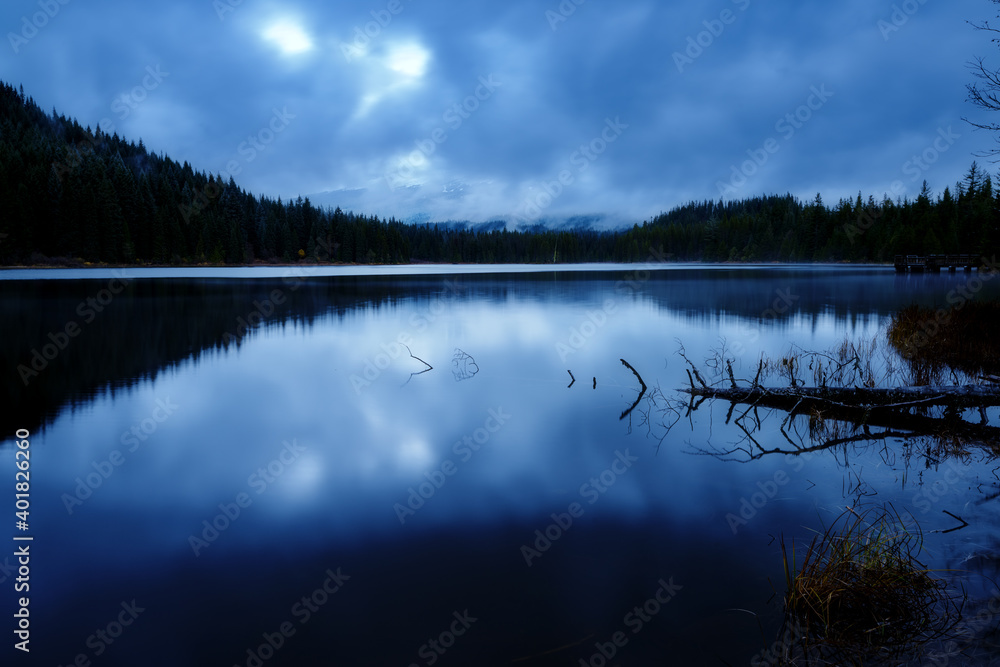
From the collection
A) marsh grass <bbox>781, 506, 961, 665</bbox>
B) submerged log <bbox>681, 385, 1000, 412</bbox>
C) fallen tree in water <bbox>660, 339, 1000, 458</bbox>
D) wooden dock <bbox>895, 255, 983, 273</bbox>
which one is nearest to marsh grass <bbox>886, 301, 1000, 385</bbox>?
fallen tree in water <bbox>660, 339, 1000, 458</bbox>

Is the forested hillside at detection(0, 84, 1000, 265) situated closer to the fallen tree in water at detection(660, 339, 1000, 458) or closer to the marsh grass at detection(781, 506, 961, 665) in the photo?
the fallen tree in water at detection(660, 339, 1000, 458)

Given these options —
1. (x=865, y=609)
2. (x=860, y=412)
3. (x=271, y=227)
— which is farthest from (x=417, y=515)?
(x=271, y=227)

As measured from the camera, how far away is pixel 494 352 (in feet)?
65.1

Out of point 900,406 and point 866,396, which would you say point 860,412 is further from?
point 900,406

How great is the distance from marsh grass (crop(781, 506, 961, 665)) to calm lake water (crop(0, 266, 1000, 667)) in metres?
0.35

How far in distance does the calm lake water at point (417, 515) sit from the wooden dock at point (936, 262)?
74453 millimetres

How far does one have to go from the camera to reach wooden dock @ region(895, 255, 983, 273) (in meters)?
69.6

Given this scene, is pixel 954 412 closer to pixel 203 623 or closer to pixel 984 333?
pixel 984 333

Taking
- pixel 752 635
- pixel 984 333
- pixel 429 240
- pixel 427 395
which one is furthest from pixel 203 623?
pixel 429 240

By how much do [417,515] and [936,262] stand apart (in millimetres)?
87136

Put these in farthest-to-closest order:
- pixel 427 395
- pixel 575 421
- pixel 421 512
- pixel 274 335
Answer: pixel 274 335
pixel 427 395
pixel 575 421
pixel 421 512

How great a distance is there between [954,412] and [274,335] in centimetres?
2251

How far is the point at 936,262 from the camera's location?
236ft

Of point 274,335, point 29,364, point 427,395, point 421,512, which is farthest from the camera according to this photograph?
point 274,335
